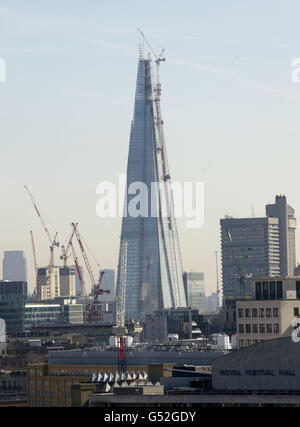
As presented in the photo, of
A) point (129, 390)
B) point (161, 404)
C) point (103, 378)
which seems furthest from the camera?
point (103, 378)

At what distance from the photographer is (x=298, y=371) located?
148 metres

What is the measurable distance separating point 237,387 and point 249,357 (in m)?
3.22

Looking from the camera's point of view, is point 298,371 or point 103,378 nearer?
point 298,371

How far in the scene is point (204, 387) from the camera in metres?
153
